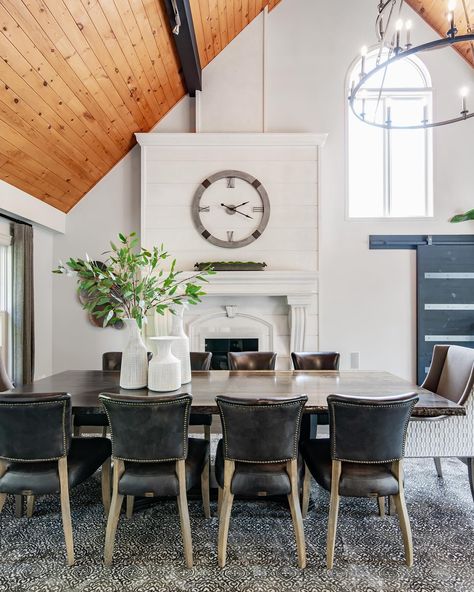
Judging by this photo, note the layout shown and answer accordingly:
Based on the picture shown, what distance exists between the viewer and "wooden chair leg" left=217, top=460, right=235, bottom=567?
77.0 inches

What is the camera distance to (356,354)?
465cm

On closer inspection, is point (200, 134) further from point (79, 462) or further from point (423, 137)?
point (79, 462)

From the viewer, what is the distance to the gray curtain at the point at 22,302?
12.6 ft

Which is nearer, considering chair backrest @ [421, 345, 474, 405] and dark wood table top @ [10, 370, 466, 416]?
dark wood table top @ [10, 370, 466, 416]

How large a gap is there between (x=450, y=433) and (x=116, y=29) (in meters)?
3.80

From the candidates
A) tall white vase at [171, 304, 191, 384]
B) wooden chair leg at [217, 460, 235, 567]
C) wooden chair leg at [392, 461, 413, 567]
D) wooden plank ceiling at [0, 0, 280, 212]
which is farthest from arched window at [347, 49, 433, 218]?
wooden chair leg at [217, 460, 235, 567]

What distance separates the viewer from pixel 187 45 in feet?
12.0

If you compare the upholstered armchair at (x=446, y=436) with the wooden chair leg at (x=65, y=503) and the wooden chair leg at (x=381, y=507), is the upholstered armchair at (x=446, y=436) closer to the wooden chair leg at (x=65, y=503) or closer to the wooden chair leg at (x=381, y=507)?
the wooden chair leg at (x=381, y=507)

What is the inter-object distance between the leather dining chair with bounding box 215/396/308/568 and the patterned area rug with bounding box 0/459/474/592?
0.15 meters

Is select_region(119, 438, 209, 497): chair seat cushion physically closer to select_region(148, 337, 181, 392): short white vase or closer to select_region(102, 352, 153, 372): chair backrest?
select_region(148, 337, 181, 392): short white vase

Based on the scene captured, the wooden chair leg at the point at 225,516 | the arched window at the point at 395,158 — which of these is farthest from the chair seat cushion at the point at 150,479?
the arched window at the point at 395,158

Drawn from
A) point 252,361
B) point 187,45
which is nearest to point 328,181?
point 187,45

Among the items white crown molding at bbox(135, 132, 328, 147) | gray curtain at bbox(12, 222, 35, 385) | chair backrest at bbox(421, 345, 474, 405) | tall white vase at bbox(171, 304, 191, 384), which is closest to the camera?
tall white vase at bbox(171, 304, 191, 384)

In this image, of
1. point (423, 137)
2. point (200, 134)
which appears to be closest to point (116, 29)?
point (200, 134)
